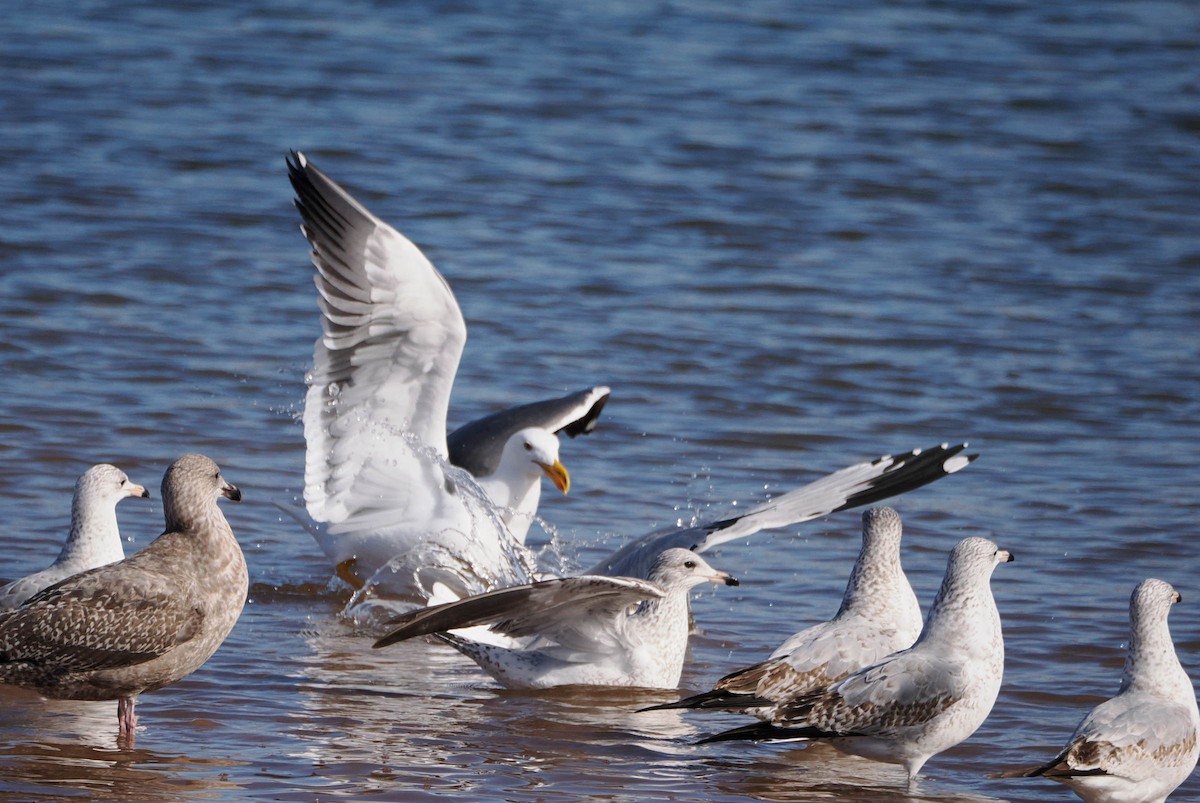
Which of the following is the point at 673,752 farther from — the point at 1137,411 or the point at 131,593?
the point at 1137,411

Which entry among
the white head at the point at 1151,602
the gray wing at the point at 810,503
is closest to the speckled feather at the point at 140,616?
the gray wing at the point at 810,503

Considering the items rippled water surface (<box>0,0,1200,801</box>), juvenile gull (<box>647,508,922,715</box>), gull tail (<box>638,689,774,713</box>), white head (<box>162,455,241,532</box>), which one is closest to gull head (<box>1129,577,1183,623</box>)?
rippled water surface (<box>0,0,1200,801</box>)

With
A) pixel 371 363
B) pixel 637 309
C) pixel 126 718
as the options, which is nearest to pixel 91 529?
pixel 126 718

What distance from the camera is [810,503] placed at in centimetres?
660

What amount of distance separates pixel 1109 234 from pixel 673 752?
10.1 m

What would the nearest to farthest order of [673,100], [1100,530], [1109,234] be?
[1100,530]
[1109,234]
[673,100]

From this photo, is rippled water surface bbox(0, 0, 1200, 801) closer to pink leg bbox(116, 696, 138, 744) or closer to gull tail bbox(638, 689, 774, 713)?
pink leg bbox(116, 696, 138, 744)

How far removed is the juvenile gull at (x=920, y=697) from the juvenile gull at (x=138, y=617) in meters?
1.40

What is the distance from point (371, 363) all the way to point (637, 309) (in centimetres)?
475

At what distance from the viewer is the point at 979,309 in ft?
40.3

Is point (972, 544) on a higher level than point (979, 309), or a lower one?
higher

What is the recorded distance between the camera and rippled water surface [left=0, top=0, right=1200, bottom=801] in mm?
5547

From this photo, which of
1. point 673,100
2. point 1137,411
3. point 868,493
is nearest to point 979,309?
point 1137,411

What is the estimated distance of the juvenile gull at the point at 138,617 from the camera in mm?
4898
